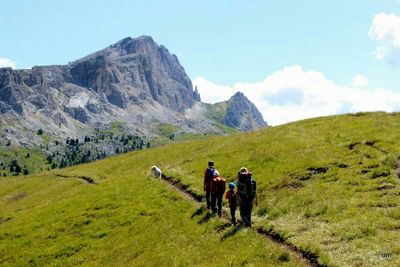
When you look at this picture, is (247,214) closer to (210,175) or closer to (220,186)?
(220,186)

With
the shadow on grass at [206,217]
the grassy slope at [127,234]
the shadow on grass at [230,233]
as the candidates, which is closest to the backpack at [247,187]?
the shadow on grass at [230,233]

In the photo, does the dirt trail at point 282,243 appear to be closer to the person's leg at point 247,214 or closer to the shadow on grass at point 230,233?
the person's leg at point 247,214

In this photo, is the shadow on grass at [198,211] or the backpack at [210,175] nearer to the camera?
the backpack at [210,175]

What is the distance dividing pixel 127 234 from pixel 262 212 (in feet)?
34.2

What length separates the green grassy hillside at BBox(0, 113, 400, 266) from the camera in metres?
23.9

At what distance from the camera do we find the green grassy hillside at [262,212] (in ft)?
78.3

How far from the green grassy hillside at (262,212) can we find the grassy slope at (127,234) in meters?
0.10

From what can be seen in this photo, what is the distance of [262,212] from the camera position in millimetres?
32344

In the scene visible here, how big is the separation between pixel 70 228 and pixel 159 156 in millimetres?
33264

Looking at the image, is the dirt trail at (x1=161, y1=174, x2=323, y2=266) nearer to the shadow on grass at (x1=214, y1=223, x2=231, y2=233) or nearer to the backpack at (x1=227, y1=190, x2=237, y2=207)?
the shadow on grass at (x1=214, y1=223, x2=231, y2=233)

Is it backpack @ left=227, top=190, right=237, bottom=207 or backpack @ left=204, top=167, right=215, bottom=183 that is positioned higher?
backpack @ left=204, top=167, right=215, bottom=183

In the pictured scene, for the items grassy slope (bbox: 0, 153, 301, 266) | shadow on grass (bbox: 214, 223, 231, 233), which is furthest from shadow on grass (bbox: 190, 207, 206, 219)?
shadow on grass (bbox: 214, 223, 231, 233)

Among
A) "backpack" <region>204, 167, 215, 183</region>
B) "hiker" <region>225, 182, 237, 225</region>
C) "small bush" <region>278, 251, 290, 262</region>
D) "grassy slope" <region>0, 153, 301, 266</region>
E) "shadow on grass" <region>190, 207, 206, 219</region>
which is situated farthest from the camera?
"shadow on grass" <region>190, 207, 206, 219</region>

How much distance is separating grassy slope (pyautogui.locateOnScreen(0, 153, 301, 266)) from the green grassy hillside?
102 mm
